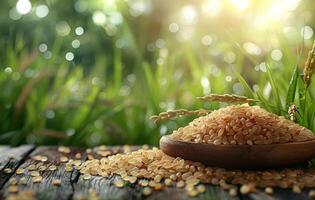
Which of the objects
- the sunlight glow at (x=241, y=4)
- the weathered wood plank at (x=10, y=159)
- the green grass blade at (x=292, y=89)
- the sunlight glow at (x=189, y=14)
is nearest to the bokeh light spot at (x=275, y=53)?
the sunlight glow at (x=241, y=4)

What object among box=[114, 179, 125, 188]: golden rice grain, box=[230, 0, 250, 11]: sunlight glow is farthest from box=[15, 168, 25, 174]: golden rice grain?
box=[230, 0, 250, 11]: sunlight glow

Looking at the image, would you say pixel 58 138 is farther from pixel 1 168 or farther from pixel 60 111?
pixel 1 168

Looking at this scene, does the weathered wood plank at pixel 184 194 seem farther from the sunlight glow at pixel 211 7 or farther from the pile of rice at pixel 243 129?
the sunlight glow at pixel 211 7

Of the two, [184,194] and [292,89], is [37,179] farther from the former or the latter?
[292,89]

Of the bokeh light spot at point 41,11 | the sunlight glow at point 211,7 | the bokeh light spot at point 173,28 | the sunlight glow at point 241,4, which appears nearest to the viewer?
the sunlight glow at point 241,4

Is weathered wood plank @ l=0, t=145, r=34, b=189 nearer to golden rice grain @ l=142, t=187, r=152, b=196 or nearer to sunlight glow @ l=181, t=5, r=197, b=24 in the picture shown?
golden rice grain @ l=142, t=187, r=152, b=196

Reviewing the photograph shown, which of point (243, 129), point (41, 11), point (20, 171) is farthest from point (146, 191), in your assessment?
point (41, 11)
